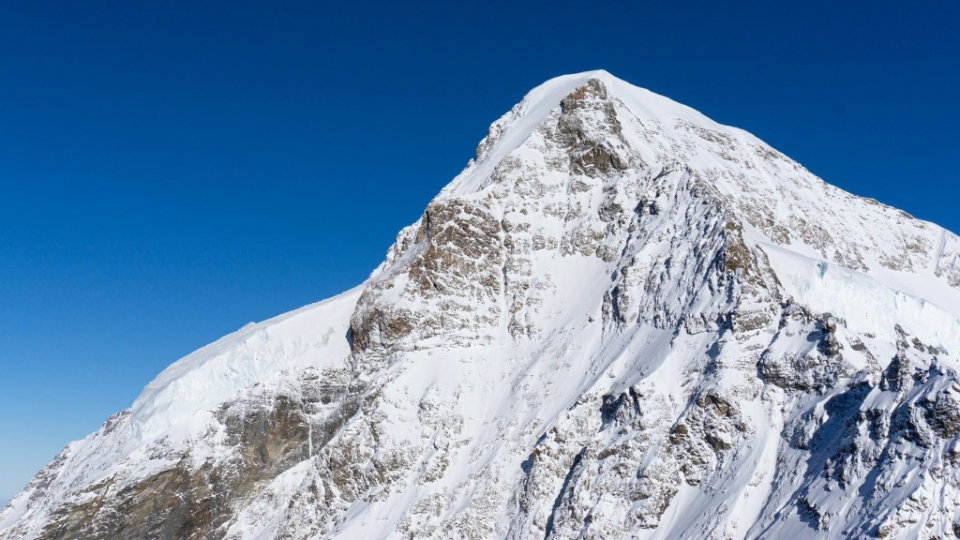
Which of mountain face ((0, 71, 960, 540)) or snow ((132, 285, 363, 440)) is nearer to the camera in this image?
mountain face ((0, 71, 960, 540))

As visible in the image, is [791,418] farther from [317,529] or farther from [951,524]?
[317,529]

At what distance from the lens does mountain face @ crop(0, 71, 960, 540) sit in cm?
7788

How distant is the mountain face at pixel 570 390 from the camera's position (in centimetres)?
7788

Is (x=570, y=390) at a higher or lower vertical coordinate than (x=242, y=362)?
higher

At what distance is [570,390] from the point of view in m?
96.4

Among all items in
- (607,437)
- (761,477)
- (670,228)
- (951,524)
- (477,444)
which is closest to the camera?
(951,524)

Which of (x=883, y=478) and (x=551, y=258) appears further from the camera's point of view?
(x=551, y=258)

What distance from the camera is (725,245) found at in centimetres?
9644

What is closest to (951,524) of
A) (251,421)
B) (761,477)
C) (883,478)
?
(883,478)

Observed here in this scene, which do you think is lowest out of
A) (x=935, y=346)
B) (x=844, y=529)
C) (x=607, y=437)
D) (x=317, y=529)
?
(x=317, y=529)

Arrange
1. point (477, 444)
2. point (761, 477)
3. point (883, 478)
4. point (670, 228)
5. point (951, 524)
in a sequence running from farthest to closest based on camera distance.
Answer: point (670, 228) < point (477, 444) < point (761, 477) < point (883, 478) < point (951, 524)

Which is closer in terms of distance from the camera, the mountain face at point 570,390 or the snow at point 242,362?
the mountain face at point 570,390

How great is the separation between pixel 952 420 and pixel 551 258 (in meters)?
50.4

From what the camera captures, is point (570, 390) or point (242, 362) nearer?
point (570, 390)
